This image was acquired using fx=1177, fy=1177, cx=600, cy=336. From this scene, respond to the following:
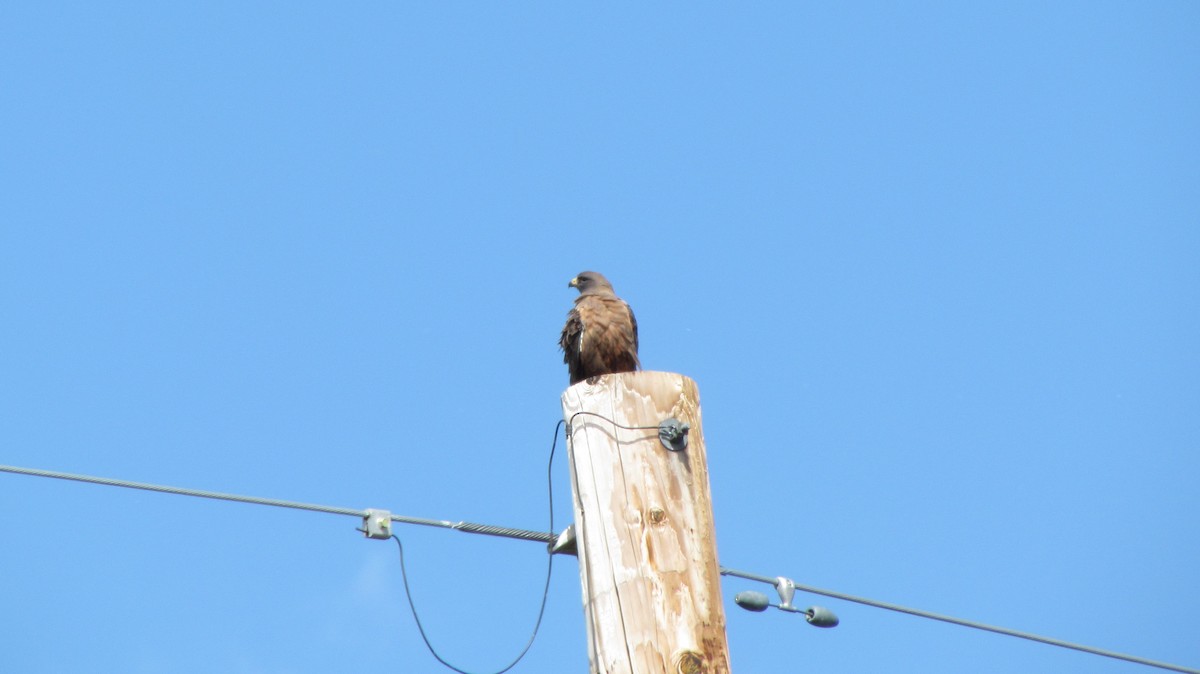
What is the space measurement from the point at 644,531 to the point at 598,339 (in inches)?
156

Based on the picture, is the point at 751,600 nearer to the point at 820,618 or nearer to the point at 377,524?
the point at 820,618

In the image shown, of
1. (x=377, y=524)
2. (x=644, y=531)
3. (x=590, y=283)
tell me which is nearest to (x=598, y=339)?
(x=590, y=283)

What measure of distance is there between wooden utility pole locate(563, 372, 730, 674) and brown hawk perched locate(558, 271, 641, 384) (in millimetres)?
3470

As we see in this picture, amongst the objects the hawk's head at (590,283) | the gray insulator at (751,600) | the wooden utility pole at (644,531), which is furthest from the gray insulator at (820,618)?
the hawk's head at (590,283)

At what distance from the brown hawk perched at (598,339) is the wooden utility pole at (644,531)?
137 inches

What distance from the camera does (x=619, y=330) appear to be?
7.75 meters

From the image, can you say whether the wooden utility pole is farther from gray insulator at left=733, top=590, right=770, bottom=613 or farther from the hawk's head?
the hawk's head

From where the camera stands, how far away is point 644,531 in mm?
3754

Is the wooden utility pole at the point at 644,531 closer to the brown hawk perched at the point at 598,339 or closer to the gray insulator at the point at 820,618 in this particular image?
the gray insulator at the point at 820,618

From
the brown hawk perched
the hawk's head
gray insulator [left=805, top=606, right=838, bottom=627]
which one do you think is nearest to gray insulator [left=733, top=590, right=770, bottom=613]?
gray insulator [left=805, top=606, right=838, bottom=627]

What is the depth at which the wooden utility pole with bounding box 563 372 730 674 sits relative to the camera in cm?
362

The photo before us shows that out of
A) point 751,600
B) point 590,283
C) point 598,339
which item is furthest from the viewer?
point 590,283

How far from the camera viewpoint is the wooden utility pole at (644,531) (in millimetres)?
3615

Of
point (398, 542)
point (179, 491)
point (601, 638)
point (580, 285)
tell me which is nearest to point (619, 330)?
point (580, 285)
